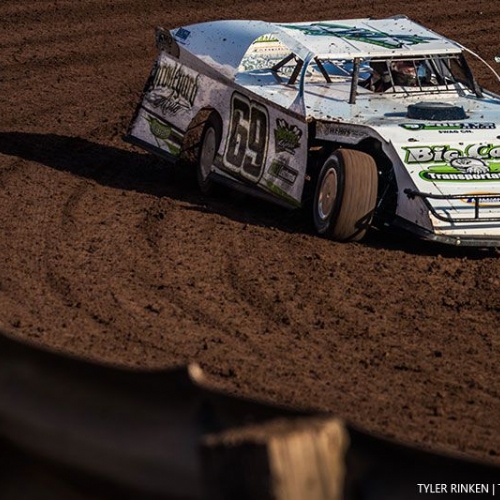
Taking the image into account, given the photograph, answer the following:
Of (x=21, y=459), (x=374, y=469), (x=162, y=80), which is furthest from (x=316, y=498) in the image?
(x=162, y=80)

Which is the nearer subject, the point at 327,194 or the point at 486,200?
the point at 486,200

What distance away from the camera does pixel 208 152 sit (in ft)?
34.8

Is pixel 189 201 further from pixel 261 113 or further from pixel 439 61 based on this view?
pixel 439 61

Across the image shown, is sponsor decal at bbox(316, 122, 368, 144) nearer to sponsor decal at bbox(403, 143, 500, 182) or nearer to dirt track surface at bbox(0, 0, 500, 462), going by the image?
sponsor decal at bbox(403, 143, 500, 182)

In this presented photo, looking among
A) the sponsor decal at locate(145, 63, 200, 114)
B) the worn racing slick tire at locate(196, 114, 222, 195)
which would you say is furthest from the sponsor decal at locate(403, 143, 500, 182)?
the sponsor decal at locate(145, 63, 200, 114)

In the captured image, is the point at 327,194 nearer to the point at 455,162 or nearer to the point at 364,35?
the point at 455,162

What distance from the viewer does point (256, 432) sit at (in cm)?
275

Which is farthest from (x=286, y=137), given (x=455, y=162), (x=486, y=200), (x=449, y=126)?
(x=486, y=200)

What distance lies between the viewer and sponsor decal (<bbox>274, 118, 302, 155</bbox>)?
934cm

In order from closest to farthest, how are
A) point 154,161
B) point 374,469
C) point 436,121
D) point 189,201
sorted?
point 374,469 < point 436,121 < point 189,201 < point 154,161

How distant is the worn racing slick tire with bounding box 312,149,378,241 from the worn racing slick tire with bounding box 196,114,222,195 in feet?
4.85

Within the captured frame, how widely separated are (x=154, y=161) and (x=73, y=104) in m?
2.18

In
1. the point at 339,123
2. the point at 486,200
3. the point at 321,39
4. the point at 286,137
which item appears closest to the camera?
the point at 486,200

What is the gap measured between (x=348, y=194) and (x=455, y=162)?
78 centimetres
